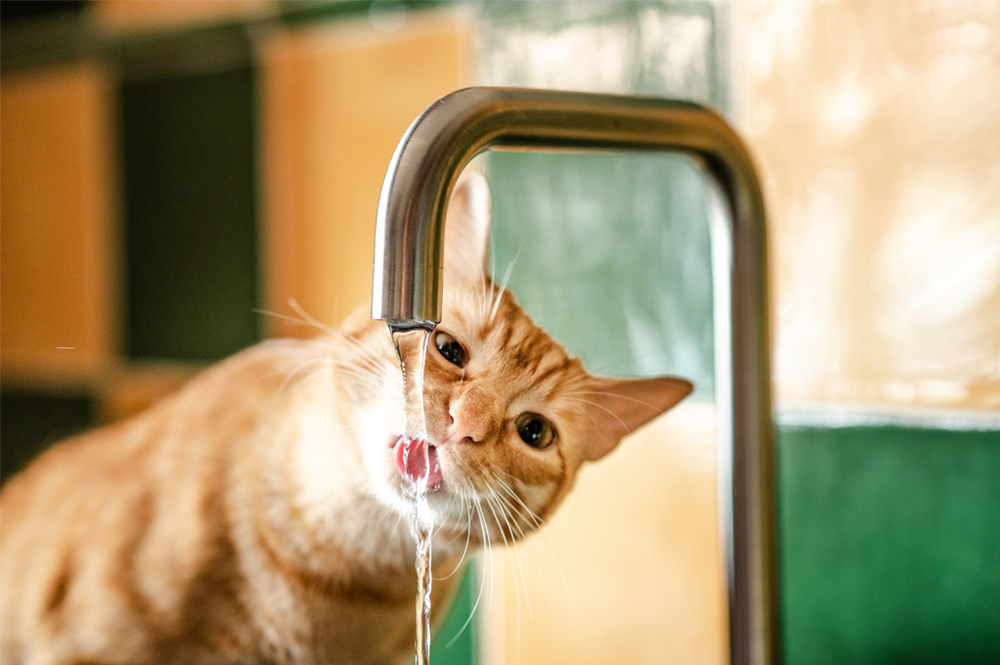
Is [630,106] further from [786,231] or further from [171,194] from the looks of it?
[171,194]

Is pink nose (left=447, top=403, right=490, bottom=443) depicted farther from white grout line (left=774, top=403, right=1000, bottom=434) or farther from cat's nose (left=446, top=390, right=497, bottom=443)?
white grout line (left=774, top=403, right=1000, bottom=434)

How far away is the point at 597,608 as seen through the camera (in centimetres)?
54

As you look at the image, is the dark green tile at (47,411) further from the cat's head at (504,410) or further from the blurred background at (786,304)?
the cat's head at (504,410)

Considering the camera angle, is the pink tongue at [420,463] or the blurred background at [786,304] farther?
the blurred background at [786,304]

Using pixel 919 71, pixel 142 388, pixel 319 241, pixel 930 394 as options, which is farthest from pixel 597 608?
pixel 142 388

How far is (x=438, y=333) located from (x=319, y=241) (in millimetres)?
766

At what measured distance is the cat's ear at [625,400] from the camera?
0.40 metres

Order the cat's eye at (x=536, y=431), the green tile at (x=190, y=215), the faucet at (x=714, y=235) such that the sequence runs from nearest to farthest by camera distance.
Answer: the faucet at (x=714, y=235) → the cat's eye at (x=536, y=431) → the green tile at (x=190, y=215)

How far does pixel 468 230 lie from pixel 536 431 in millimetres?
113

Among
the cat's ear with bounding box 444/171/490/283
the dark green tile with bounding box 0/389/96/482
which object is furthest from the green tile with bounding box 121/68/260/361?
the cat's ear with bounding box 444/171/490/283

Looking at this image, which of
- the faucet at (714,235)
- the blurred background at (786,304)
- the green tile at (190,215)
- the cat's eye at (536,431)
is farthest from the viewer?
the green tile at (190,215)

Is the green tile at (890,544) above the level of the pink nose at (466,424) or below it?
below

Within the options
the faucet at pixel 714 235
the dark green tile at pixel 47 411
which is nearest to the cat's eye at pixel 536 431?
the faucet at pixel 714 235

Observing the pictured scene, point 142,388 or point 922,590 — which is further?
point 142,388
